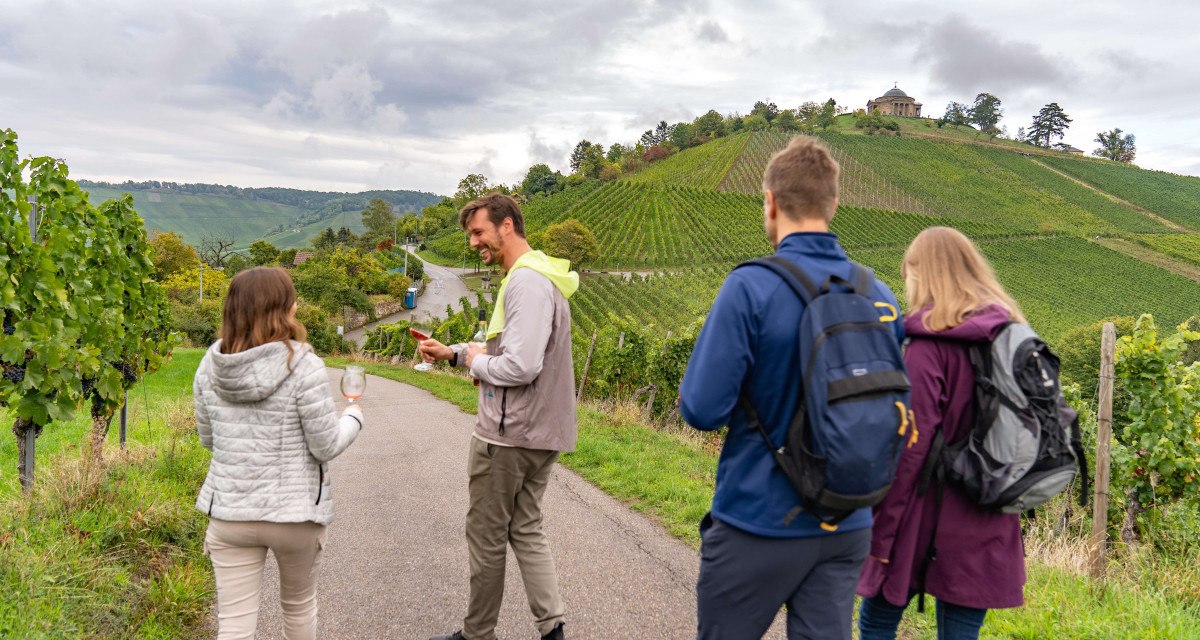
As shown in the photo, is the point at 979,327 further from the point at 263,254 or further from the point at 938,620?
the point at 263,254

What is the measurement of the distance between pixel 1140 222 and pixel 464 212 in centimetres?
10847

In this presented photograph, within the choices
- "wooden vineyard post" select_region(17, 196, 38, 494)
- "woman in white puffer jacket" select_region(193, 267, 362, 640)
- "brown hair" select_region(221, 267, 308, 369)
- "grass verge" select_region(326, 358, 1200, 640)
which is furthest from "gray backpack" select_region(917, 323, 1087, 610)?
"wooden vineyard post" select_region(17, 196, 38, 494)

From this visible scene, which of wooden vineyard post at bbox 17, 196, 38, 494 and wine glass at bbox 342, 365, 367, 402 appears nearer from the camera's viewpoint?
wine glass at bbox 342, 365, 367, 402

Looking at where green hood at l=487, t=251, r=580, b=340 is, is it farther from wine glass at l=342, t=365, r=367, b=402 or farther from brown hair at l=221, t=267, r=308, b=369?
brown hair at l=221, t=267, r=308, b=369

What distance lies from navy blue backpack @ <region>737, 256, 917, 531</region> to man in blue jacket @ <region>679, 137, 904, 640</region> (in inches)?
1.5

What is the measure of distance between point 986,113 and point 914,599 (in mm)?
156733

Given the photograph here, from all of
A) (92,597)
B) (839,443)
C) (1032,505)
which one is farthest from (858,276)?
(92,597)

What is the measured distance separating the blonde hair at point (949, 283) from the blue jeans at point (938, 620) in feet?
3.28

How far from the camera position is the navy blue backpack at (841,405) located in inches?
69.7

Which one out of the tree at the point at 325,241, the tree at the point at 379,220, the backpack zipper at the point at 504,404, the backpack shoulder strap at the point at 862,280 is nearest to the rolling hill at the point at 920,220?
the tree at the point at 379,220

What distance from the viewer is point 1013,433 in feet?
7.25

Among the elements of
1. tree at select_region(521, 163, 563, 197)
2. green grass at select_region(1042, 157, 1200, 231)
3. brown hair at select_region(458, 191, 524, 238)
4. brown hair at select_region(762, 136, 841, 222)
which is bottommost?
brown hair at select_region(458, 191, 524, 238)

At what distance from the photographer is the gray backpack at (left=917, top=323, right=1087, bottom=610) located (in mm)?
2191

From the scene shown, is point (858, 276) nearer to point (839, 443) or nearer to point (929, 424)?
point (839, 443)
